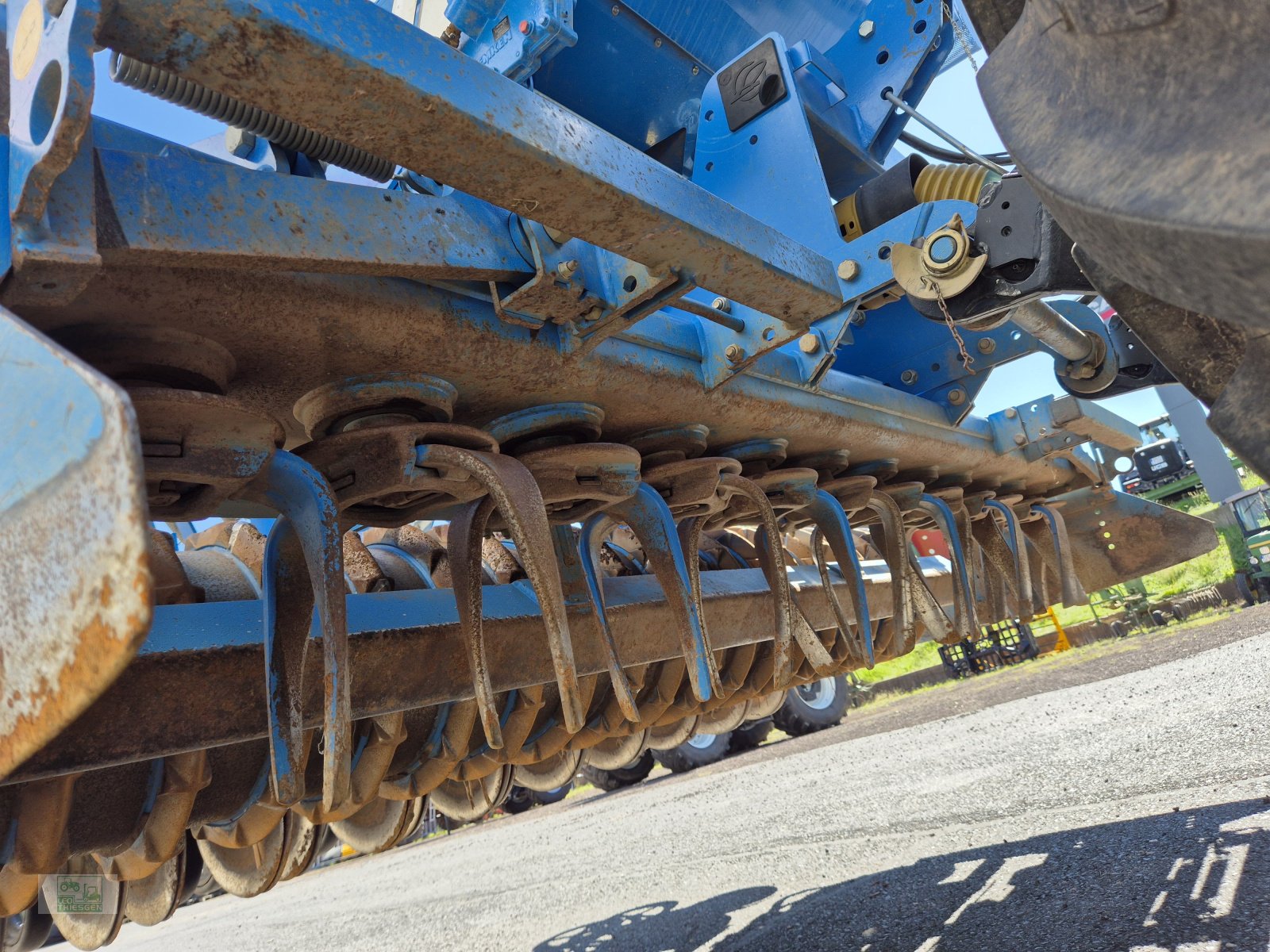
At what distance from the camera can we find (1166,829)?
2420 mm

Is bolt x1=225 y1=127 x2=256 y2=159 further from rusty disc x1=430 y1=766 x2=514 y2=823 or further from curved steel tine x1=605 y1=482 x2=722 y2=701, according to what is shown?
rusty disc x1=430 y1=766 x2=514 y2=823

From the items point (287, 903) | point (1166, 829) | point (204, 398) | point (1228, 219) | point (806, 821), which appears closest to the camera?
point (1228, 219)

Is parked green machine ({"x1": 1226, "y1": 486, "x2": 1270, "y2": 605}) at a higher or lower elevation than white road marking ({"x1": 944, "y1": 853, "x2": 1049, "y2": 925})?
higher

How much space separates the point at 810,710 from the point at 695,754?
39.4 inches

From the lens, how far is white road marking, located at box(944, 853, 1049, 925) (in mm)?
2279

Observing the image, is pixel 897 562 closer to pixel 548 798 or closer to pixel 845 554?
pixel 845 554

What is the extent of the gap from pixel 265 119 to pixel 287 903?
259 inches

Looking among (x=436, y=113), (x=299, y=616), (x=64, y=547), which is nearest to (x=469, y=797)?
(x=299, y=616)

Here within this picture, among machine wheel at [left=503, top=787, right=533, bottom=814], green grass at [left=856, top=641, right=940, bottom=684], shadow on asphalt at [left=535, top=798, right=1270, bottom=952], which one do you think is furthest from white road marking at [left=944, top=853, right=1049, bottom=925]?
green grass at [left=856, top=641, right=940, bottom=684]

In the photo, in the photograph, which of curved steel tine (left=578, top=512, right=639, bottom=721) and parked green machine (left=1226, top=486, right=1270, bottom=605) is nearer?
curved steel tine (left=578, top=512, right=639, bottom=721)

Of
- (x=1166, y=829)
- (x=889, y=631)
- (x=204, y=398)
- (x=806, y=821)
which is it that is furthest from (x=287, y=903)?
(x=204, y=398)

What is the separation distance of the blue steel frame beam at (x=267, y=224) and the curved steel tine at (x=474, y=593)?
41 cm

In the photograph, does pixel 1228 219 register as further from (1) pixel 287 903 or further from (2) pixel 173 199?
(1) pixel 287 903

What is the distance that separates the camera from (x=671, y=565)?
5.49 ft
